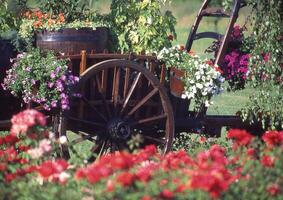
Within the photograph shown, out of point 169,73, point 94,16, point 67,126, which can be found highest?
point 94,16

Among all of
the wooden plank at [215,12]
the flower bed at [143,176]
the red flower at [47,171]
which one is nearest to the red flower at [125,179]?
the flower bed at [143,176]

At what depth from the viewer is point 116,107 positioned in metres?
6.31

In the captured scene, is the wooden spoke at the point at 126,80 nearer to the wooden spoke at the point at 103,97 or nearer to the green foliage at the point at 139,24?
the wooden spoke at the point at 103,97

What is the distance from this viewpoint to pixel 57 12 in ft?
23.7

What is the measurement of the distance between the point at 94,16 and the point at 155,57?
103 cm

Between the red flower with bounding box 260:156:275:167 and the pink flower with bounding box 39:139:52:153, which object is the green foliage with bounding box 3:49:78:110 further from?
the red flower with bounding box 260:156:275:167

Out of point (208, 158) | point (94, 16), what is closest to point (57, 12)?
point (94, 16)

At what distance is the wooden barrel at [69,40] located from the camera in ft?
21.2

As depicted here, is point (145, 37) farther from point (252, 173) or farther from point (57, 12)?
point (252, 173)

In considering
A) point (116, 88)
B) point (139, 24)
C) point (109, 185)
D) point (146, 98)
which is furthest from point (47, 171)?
point (139, 24)

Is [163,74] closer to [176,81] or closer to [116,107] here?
[176,81]

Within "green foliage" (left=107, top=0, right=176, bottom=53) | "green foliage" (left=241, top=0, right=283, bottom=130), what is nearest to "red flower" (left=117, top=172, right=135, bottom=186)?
"green foliage" (left=241, top=0, right=283, bottom=130)

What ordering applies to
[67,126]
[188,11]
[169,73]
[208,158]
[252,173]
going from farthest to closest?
[188,11], [169,73], [67,126], [208,158], [252,173]

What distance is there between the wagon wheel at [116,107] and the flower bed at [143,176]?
1.88 meters
